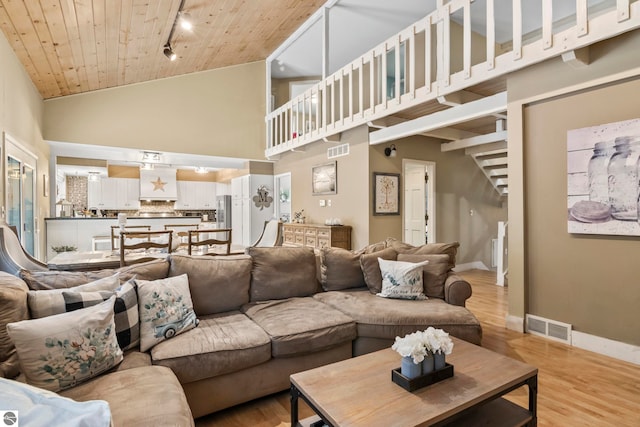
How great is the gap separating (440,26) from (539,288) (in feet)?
9.95

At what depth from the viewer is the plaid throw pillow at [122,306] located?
1.74 m

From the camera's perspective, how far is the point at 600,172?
277 centimetres

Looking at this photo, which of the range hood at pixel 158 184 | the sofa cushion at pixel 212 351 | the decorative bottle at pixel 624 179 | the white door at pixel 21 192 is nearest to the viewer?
the sofa cushion at pixel 212 351

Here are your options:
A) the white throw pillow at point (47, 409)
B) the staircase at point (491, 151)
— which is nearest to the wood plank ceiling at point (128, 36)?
the staircase at point (491, 151)

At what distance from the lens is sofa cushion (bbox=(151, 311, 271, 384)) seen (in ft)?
5.95

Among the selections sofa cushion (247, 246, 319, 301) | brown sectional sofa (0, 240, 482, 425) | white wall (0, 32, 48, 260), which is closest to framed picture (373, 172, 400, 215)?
brown sectional sofa (0, 240, 482, 425)

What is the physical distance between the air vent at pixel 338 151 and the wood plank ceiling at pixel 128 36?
234cm

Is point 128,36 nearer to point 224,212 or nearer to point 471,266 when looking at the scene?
point 224,212

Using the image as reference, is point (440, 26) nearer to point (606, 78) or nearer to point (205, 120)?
point (606, 78)

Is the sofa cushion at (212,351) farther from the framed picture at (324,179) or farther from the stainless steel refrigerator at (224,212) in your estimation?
the stainless steel refrigerator at (224,212)

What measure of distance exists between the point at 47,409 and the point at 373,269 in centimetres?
263

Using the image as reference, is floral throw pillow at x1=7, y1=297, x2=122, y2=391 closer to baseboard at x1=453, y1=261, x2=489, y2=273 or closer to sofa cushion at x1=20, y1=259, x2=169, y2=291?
sofa cushion at x1=20, y1=259, x2=169, y2=291

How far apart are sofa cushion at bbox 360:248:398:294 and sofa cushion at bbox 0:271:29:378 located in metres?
2.40

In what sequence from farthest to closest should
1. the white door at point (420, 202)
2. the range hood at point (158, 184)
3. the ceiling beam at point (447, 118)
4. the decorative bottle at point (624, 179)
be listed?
the range hood at point (158, 184) < the white door at point (420, 202) < the ceiling beam at point (447, 118) < the decorative bottle at point (624, 179)
